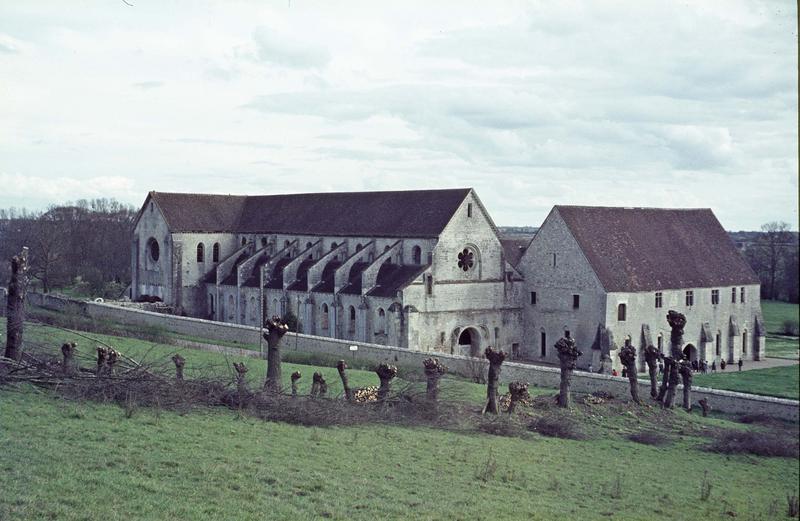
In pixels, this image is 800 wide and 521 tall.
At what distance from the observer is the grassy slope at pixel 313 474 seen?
16016 mm

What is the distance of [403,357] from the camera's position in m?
45.0

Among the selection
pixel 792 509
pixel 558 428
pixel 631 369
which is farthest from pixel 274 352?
pixel 792 509

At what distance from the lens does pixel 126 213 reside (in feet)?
397

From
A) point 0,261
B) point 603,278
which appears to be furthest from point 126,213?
point 603,278

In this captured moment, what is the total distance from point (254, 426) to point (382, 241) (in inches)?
1483

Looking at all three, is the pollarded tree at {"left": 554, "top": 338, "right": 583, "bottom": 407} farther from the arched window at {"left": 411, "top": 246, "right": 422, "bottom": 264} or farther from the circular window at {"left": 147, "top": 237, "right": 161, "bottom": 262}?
the circular window at {"left": 147, "top": 237, "right": 161, "bottom": 262}

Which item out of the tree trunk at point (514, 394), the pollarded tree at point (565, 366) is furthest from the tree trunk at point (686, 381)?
the tree trunk at point (514, 394)

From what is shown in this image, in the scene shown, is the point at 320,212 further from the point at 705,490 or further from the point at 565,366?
the point at 705,490

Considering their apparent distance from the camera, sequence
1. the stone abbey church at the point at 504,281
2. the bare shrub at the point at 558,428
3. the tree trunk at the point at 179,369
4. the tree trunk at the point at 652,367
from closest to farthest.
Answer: the tree trunk at the point at 179,369 < the bare shrub at the point at 558,428 < the tree trunk at the point at 652,367 < the stone abbey church at the point at 504,281

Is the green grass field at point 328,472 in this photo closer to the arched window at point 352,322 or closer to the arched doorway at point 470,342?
the arched doorway at point 470,342

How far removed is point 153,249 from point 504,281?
31.5 metres

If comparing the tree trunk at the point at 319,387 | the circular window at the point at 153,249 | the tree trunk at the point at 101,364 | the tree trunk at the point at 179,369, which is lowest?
the tree trunk at the point at 319,387

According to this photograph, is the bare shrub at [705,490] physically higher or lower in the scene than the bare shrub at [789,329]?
lower

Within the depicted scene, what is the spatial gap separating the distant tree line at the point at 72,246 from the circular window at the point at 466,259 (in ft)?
87.7
